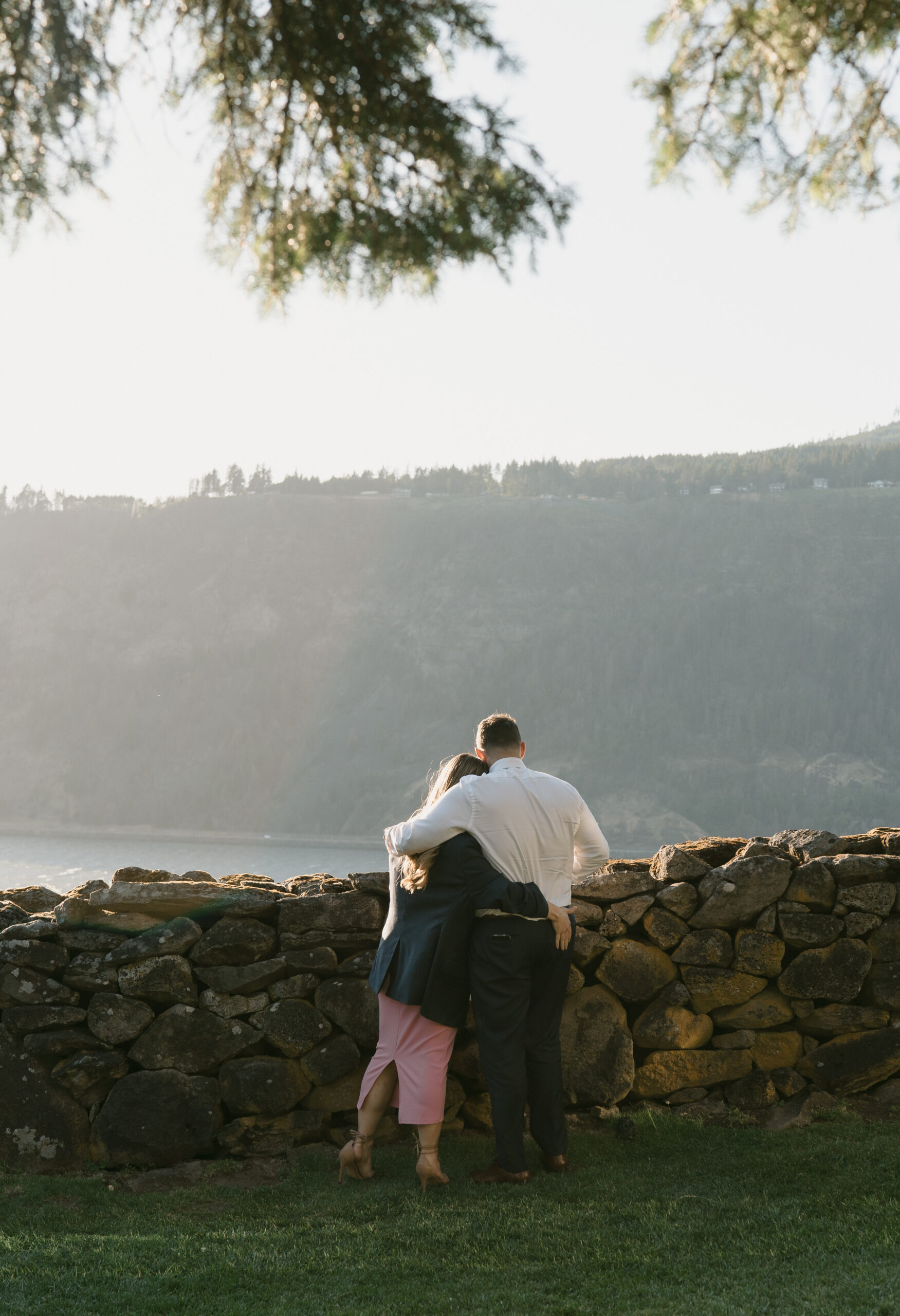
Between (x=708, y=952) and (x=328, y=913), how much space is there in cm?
156

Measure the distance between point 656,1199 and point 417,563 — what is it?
90.2 m

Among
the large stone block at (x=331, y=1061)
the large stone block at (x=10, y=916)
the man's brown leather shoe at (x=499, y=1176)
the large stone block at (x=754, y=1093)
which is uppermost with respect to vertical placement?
the large stone block at (x=10, y=916)

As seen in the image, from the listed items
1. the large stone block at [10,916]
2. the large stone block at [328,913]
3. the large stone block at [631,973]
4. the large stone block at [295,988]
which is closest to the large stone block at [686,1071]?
the large stone block at [631,973]

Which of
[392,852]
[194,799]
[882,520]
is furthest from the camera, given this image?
[882,520]

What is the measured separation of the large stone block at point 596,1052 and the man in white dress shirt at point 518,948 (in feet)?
1.24

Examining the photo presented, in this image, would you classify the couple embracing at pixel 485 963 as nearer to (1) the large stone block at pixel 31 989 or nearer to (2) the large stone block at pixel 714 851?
(2) the large stone block at pixel 714 851

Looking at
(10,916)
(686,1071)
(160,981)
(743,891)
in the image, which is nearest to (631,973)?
(686,1071)

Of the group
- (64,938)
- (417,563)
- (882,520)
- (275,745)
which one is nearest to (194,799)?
(275,745)

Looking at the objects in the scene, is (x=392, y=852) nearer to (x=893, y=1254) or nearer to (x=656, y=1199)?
(x=656, y=1199)

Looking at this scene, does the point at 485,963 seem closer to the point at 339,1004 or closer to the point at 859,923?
the point at 339,1004

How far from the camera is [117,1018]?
3.84 m

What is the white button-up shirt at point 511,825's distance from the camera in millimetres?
3549

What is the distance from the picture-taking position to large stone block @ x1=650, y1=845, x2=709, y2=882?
13.9 feet

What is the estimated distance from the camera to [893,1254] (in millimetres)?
2709
